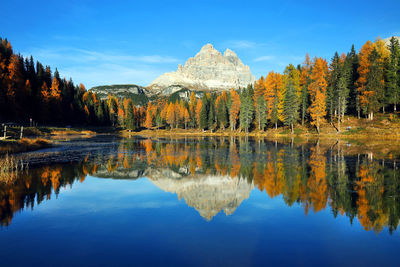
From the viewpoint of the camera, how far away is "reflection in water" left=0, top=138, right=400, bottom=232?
11.8m

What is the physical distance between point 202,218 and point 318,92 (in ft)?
208

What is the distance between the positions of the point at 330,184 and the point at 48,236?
15.7 meters

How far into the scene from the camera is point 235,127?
10081 cm

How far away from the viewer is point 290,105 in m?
69.1

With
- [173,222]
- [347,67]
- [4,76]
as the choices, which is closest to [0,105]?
[4,76]

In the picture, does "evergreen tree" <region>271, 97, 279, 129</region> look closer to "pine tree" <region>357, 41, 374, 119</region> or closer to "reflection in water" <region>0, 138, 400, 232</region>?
"pine tree" <region>357, 41, 374, 119</region>

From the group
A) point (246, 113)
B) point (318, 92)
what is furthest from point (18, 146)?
point (246, 113)

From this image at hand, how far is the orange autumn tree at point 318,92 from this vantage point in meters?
63.1

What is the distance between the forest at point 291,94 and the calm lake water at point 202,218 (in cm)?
5123

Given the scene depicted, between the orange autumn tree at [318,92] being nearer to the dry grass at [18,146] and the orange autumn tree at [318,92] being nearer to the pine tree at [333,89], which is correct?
the pine tree at [333,89]

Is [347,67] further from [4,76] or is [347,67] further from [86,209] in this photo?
[4,76]

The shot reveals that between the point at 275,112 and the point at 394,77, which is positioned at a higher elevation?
the point at 394,77

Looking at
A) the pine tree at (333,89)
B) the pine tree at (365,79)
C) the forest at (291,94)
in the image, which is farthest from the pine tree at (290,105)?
the pine tree at (365,79)

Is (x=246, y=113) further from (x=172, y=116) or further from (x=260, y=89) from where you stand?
(x=172, y=116)
